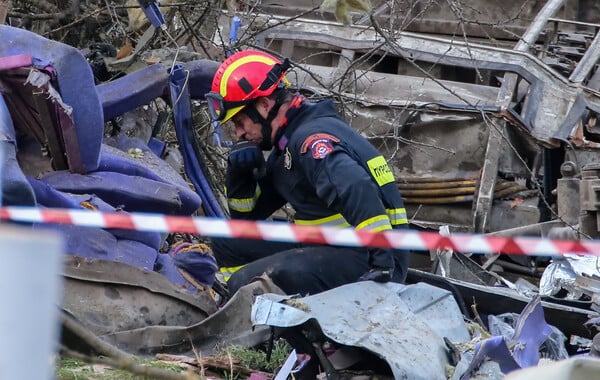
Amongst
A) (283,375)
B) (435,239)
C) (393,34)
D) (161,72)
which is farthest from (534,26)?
(435,239)

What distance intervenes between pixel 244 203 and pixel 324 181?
2.83ft

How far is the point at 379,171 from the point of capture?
502 cm

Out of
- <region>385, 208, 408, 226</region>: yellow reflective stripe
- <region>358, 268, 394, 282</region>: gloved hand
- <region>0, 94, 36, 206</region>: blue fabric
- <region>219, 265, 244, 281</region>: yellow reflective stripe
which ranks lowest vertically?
<region>219, 265, 244, 281</region>: yellow reflective stripe

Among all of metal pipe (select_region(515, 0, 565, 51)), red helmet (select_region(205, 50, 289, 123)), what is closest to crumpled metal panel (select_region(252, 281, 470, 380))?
red helmet (select_region(205, 50, 289, 123))

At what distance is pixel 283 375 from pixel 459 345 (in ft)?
2.36

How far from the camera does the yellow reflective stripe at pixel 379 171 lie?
499 cm

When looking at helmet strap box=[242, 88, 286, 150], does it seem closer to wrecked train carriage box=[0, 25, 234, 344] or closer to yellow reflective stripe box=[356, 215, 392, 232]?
wrecked train carriage box=[0, 25, 234, 344]

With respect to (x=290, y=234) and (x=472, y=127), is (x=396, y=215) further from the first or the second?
(x=472, y=127)

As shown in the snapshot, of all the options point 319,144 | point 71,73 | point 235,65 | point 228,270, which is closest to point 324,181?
point 319,144

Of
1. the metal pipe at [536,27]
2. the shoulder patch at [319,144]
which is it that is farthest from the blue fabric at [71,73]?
the metal pipe at [536,27]

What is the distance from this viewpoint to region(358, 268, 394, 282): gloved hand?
14.9 feet

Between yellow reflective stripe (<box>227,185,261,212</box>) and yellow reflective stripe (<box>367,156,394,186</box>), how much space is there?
2.61ft

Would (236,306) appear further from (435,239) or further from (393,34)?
(393,34)

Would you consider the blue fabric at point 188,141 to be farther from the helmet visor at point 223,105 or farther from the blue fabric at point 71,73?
the blue fabric at point 71,73
